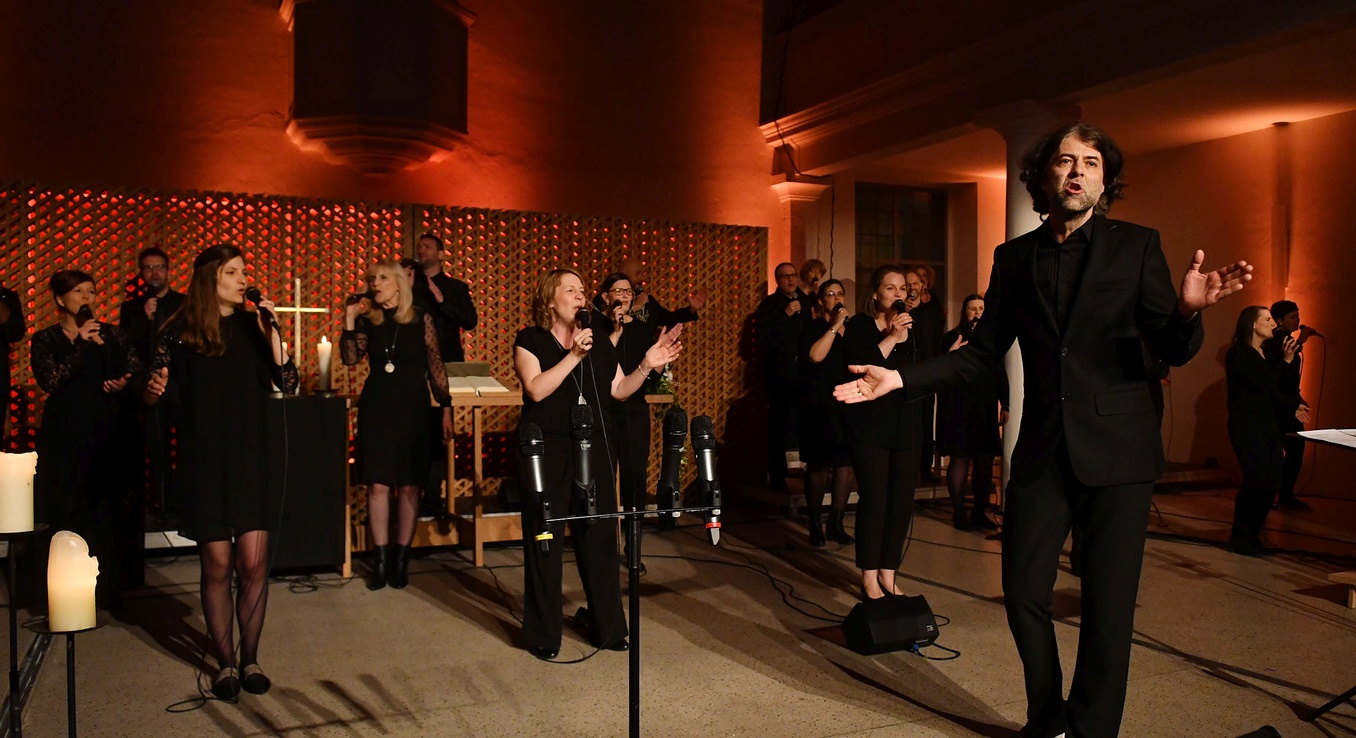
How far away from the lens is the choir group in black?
3.15 meters

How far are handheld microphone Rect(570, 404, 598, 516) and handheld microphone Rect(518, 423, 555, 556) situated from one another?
4.2 inches

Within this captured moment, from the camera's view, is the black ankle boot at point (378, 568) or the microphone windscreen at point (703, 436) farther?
the black ankle boot at point (378, 568)

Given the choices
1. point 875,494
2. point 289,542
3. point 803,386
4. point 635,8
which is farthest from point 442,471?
point 635,8

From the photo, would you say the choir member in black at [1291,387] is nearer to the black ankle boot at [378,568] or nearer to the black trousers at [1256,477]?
the black trousers at [1256,477]

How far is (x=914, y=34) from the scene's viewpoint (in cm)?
928

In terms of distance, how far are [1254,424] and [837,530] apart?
283 cm

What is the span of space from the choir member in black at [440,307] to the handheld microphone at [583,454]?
450 centimetres

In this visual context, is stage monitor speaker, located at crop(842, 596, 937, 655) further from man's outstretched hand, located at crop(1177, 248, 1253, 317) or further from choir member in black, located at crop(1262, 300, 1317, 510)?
choir member in black, located at crop(1262, 300, 1317, 510)

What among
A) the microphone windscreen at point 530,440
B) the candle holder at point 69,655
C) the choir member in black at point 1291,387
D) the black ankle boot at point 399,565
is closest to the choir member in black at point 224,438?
A: the candle holder at point 69,655

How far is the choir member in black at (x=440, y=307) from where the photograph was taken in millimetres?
7500

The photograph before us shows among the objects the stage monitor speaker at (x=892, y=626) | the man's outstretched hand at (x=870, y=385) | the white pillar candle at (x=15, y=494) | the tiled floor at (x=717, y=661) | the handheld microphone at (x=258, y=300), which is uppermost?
the handheld microphone at (x=258, y=300)

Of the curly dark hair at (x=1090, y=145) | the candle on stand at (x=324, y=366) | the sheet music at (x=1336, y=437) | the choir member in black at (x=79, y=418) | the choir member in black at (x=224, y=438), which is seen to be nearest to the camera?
the curly dark hair at (x=1090, y=145)

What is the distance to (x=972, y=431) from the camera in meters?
8.03

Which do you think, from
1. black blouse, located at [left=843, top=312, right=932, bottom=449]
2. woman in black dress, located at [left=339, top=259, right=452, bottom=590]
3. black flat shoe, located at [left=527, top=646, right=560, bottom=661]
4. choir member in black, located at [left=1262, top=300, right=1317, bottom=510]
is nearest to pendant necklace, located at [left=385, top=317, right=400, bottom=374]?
woman in black dress, located at [left=339, top=259, right=452, bottom=590]
